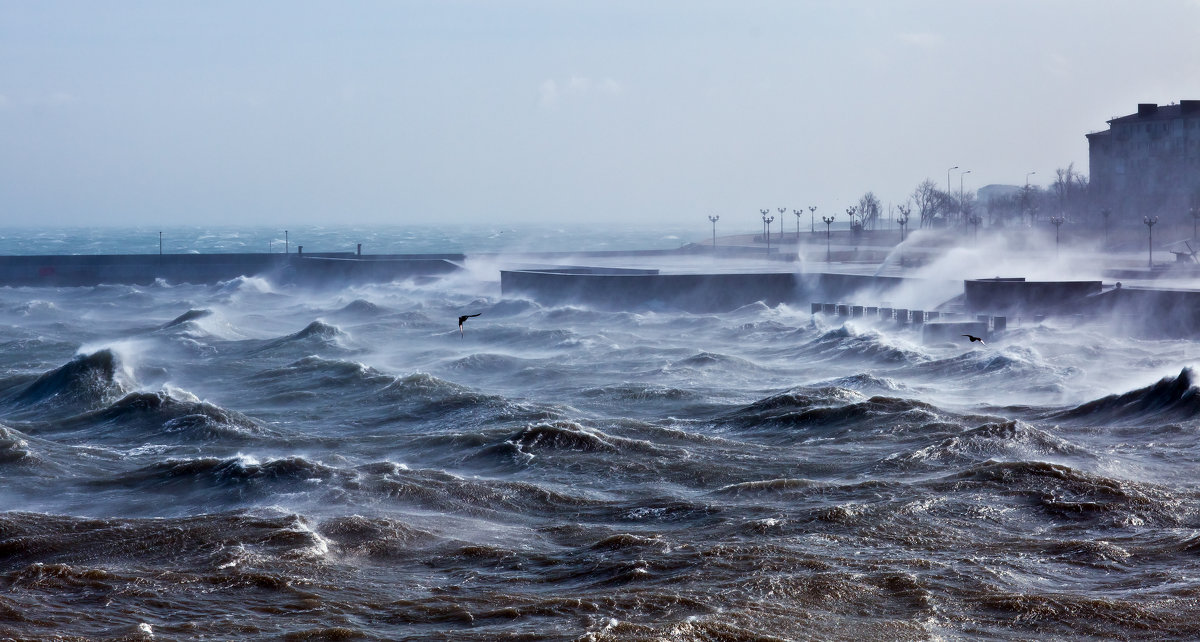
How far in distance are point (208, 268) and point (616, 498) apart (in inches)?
1927

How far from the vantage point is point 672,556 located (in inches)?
418

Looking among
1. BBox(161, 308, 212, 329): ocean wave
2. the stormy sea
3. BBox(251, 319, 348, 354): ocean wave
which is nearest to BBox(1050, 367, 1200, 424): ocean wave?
the stormy sea

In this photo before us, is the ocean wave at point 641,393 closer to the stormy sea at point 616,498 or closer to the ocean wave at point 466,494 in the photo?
the stormy sea at point 616,498

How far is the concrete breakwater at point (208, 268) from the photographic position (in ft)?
182

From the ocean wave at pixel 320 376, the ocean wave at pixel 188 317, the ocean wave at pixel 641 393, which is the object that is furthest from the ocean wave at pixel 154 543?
the ocean wave at pixel 188 317

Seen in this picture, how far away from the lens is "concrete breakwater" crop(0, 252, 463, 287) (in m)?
55.6

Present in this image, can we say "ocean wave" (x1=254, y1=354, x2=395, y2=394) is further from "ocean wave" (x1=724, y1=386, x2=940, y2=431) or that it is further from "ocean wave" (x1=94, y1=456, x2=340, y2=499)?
"ocean wave" (x1=94, y1=456, x2=340, y2=499)

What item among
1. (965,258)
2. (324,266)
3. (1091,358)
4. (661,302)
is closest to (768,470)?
(1091,358)

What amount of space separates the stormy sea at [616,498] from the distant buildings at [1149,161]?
1635 inches

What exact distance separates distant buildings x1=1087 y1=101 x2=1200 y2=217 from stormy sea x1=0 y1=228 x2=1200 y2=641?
41.5m

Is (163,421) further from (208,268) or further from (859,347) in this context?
(208,268)

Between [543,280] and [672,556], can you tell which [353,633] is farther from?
[543,280]

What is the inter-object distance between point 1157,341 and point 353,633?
73.9ft

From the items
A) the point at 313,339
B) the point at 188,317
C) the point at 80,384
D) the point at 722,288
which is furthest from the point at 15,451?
the point at 722,288
